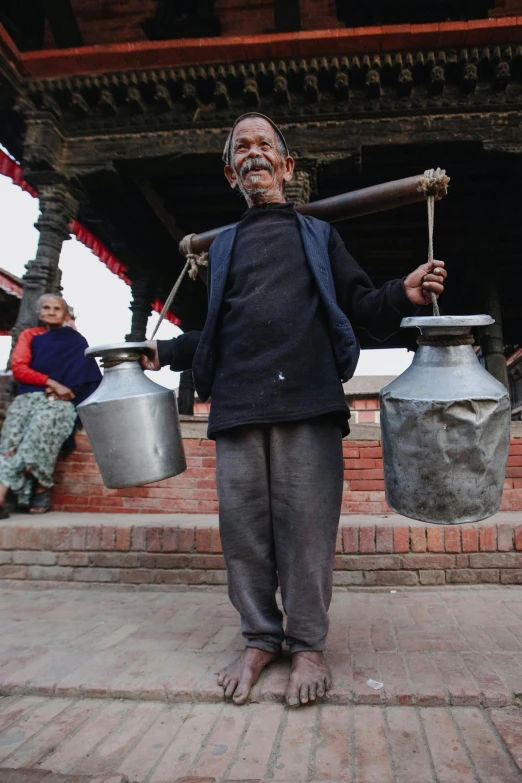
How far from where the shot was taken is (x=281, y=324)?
5.41ft

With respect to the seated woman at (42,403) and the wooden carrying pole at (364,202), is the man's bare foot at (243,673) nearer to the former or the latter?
the wooden carrying pole at (364,202)

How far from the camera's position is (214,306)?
175cm

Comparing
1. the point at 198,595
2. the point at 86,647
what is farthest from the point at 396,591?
the point at 86,647

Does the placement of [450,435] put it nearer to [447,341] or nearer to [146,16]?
[447,341]

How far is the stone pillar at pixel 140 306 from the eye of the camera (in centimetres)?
801

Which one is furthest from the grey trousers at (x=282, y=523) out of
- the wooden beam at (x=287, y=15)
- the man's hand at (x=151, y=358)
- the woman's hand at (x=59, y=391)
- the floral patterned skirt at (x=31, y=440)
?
the wooden beam at (x=287, y=15)

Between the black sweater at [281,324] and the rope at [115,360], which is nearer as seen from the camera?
the black sweater at [281,324]

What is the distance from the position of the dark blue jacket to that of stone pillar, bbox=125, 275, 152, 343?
6.39 metres

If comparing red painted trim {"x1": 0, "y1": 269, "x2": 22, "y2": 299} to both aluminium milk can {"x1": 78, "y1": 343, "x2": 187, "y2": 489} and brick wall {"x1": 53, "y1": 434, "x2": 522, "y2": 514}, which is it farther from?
aluminium milk can {"x1": 78, "y1": 343, "x2": 187, "y2": 489}

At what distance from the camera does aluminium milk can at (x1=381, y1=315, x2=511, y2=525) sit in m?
1.32

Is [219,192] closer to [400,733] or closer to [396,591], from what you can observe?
[396,591]

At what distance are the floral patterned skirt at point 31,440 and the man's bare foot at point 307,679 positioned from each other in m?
2.63

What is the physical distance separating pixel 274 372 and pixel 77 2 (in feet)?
22.9

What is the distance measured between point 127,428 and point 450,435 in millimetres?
1032
